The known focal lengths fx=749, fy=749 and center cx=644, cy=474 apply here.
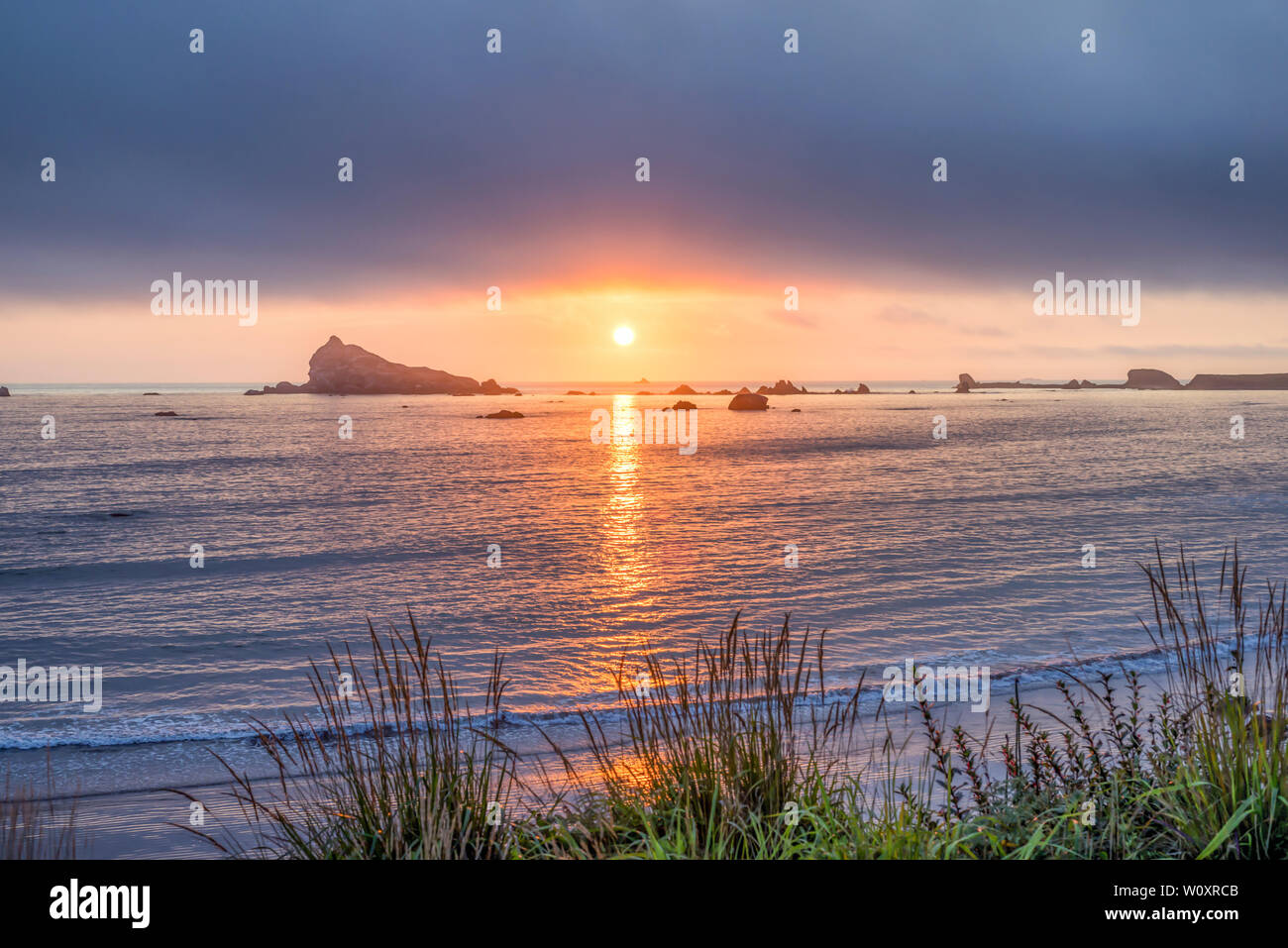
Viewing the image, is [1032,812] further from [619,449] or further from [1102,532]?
[619,449]

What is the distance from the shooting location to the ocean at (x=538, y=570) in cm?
876

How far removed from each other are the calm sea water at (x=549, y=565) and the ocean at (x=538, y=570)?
0.24 feet

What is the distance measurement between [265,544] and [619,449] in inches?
1366

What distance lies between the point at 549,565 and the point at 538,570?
54 centimetres

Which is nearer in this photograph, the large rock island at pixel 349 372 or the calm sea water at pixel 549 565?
the calm sea water at pixel 549 565

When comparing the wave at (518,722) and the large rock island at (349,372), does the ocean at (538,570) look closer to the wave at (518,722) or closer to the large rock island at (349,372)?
the wave at (518,722)

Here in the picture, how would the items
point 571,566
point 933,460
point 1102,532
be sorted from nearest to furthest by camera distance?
point 571,566 < point 1102,532 < point 933,460

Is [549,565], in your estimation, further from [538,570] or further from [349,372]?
[349,372]

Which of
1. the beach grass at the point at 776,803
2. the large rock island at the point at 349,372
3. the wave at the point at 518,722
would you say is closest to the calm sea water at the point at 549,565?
the wave at the point at 518,722

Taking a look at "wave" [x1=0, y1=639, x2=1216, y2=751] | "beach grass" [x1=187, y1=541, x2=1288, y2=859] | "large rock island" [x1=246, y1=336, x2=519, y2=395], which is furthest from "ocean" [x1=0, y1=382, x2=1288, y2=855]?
"large rock island" [x1=246, y1=336, x2=519, y2=395]

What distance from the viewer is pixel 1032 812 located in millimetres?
3867

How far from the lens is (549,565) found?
16453 mm

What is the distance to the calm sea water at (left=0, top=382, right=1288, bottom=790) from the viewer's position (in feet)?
30.8
